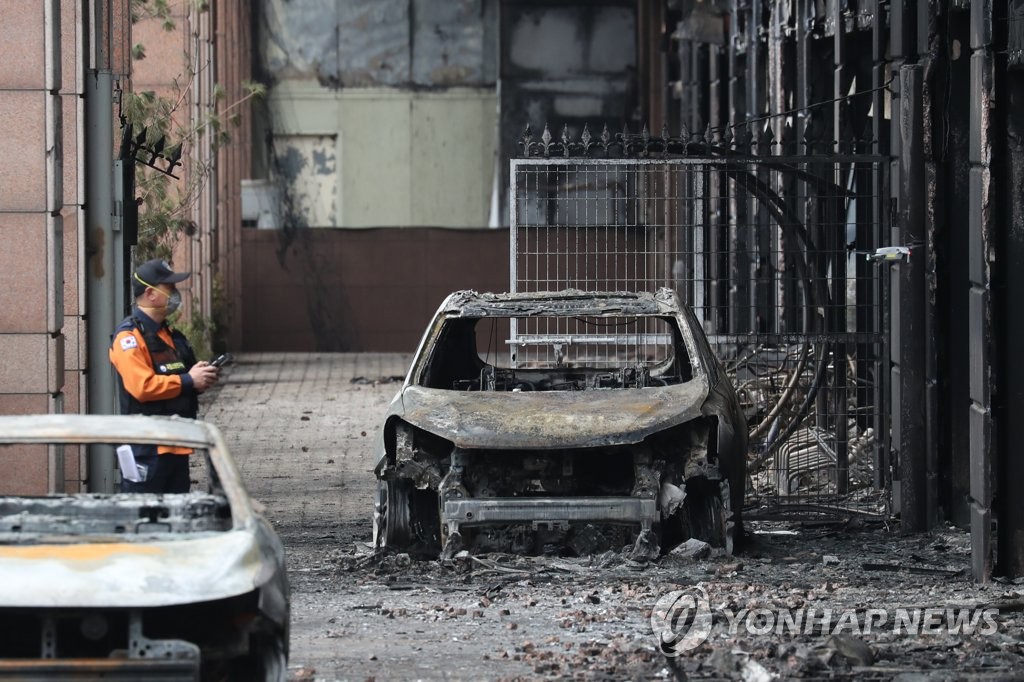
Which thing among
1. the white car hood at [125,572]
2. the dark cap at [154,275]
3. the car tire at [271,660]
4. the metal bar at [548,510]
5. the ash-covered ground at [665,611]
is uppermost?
the dark cap at [154,275]

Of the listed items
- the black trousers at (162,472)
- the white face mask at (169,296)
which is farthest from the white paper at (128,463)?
the white face mask at (169,296)

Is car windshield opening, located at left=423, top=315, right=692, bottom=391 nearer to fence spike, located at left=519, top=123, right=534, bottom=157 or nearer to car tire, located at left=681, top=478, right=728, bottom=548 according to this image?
car tire, located at left=681, top=478, right=728, bottom=548

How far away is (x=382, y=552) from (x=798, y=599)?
246cm

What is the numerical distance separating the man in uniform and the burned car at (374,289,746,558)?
3.95 ft

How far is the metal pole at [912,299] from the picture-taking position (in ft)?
38.5

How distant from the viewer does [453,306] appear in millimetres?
11133

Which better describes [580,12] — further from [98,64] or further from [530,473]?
[530,473]

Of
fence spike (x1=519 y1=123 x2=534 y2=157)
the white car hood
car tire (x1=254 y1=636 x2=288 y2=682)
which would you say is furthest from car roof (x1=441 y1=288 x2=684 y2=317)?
the white car hood

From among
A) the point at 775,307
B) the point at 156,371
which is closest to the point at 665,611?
the point at 156,371

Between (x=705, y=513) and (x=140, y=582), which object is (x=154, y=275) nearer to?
(x=705, y=513)

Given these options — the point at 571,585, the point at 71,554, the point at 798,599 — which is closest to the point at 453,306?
the point at 571,585

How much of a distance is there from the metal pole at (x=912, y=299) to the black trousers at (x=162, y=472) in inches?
194

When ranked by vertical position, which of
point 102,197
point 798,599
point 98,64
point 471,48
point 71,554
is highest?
point 471,48

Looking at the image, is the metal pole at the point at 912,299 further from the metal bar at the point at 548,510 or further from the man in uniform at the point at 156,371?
the man in uniform at the point at 156,371
